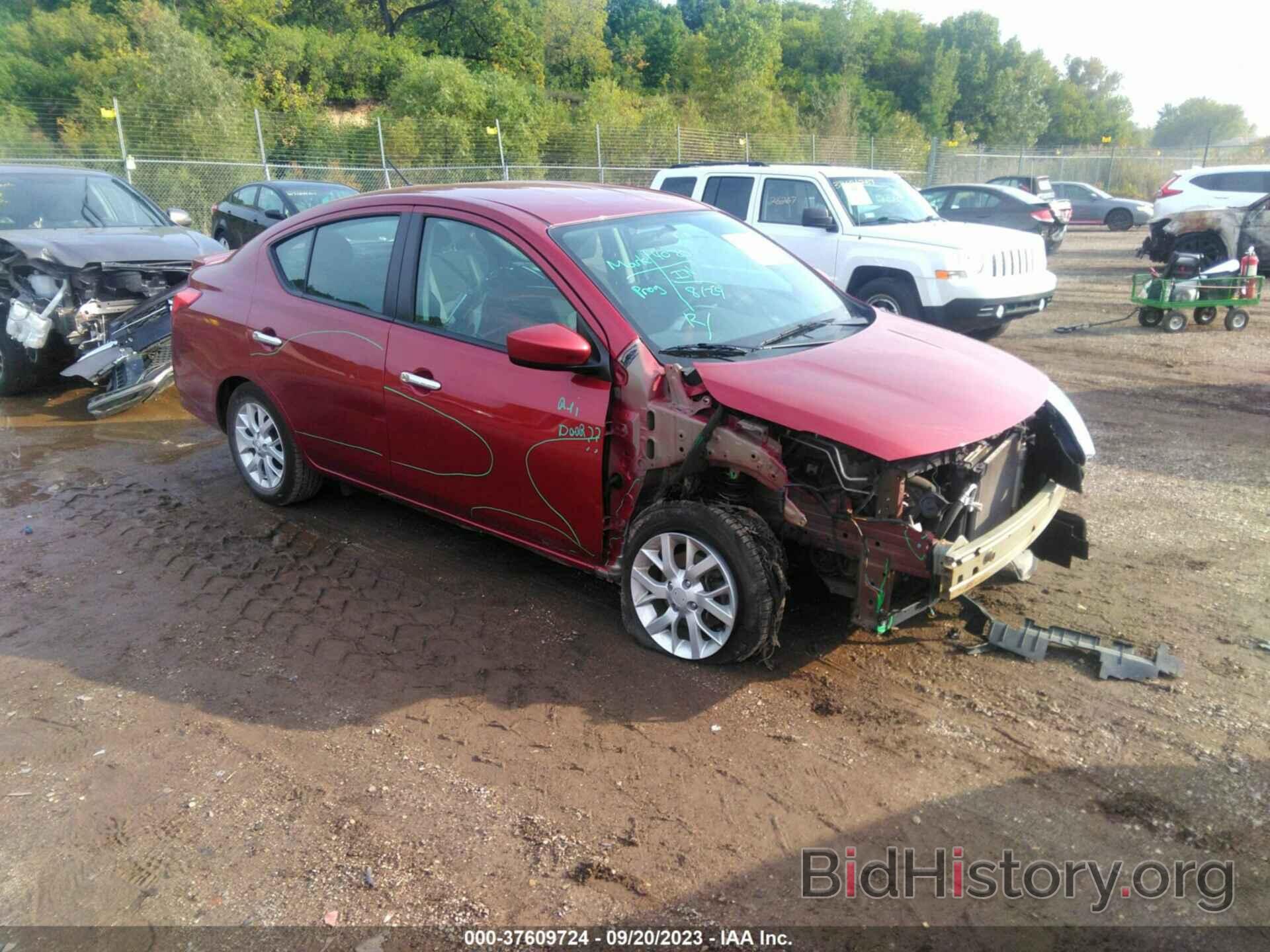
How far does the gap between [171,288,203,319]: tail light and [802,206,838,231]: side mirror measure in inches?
244

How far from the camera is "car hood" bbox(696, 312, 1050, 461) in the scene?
3.47m

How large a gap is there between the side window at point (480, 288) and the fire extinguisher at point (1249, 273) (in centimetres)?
1043

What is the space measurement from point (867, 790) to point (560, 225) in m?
2.74

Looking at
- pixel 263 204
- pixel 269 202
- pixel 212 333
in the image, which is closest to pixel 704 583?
pixel 212 333

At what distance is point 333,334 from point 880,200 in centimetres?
742

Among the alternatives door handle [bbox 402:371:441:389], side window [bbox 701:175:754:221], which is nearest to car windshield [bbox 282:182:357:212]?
side window [bbox 701:175:754:221]

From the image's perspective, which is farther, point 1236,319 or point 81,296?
point 1236,319

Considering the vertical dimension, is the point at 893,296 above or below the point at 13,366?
above

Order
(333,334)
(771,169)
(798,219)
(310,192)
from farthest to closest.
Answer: (310,192) < (771,169) < (798,219) < (333,334)

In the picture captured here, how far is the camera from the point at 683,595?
153 inches

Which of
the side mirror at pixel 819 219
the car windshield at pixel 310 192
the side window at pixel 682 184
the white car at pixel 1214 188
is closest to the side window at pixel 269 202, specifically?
the car windshield at pixel 310 192

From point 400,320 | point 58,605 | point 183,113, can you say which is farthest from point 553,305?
point 183,113

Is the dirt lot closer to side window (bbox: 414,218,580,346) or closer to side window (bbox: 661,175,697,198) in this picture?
side window (bbox: 414,218,580,346)

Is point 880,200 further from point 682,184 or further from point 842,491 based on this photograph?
point 842,491
